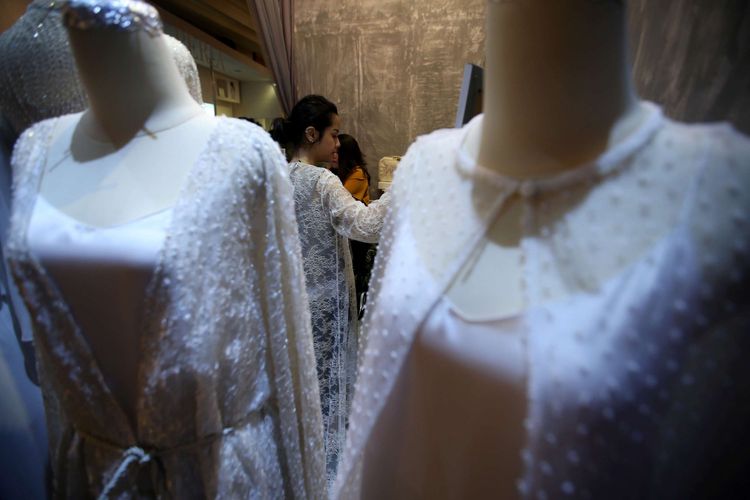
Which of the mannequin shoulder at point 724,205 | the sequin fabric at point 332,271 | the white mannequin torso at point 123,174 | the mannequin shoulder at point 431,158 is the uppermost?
the mannequin shoulder at point 724,205

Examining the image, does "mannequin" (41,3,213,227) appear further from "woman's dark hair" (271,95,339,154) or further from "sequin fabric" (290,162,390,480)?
"woman's dark hair" (271,95,339,154)

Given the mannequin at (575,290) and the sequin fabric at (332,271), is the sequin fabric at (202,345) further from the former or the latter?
the sequin fabric at (332,271)

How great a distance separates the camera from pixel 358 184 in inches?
94.5

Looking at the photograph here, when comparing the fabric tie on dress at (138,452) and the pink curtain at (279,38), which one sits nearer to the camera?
the fabric tie on dress at (138,452)

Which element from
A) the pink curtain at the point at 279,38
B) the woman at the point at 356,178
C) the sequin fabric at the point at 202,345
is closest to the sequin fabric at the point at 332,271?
the woman at the point at 356,178

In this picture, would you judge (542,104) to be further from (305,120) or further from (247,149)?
(305,120)

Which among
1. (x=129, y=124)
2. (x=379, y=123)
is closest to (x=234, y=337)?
(x=129, y=124)

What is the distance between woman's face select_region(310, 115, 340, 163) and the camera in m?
1.78

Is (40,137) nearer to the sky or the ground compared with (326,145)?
nearer to the sky

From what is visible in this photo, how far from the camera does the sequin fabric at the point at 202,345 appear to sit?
68cm

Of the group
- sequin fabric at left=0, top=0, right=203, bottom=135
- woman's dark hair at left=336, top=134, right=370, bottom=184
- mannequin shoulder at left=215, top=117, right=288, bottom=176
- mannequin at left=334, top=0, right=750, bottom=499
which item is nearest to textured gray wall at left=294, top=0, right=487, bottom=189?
woman's dark hair at left=336, top=134, right=370, bottom=184

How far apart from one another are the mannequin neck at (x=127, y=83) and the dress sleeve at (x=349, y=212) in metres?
0.84

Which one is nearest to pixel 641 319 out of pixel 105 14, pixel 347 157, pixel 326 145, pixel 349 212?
pixel 105 14

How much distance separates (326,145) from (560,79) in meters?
1.41
